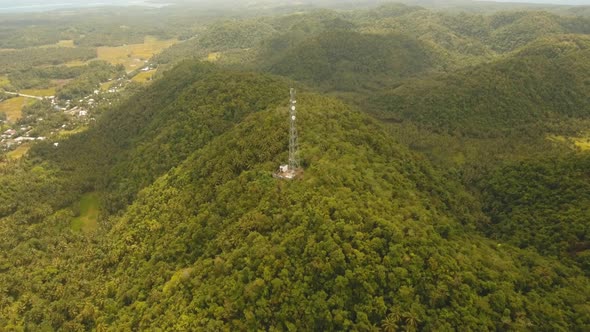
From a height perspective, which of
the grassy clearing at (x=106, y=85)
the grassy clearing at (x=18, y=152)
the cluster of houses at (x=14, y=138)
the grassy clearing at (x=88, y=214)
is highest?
the grassy clearing at (x=106, y=85)

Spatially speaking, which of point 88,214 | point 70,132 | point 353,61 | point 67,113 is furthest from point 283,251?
point 353,61

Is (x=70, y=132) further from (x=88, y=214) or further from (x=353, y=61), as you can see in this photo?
(x=353, y=61)

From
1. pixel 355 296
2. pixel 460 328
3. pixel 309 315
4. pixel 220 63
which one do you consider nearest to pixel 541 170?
pixel 460 328

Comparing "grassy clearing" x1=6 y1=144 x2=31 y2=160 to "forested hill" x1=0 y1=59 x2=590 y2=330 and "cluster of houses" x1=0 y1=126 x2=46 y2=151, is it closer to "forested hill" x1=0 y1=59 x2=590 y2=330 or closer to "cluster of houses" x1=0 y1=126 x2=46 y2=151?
"cluster of houses" x1=0 y1=126 x2=46 y2=151

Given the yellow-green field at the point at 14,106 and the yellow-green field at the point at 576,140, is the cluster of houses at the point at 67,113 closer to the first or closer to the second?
the yellow-green field at the point at 14,106

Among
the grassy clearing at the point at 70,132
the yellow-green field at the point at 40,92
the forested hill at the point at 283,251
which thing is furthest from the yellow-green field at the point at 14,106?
the forested hill at the point at 283,251

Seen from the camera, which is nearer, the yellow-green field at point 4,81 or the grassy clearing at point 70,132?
the grassy clearing at point 70,132

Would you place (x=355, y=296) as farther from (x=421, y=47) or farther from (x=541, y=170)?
(x=421, y=47)
